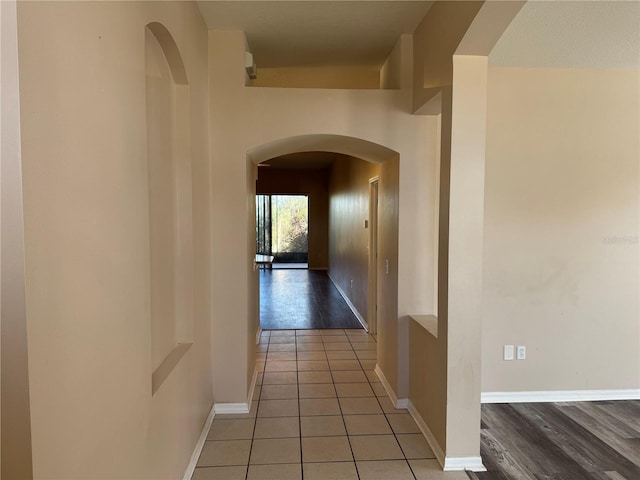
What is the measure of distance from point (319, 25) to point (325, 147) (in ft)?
3.27

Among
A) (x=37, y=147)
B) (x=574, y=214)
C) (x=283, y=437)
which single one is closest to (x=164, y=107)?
(x=37, y=147)

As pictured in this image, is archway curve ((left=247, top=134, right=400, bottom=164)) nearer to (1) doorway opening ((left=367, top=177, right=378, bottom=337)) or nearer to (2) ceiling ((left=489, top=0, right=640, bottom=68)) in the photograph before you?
(2) ceiling ((left=489, top=0, right=640, bottom=68))

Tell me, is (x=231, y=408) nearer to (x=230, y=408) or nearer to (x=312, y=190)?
(x=230, y=408)

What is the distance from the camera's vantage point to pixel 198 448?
2453mm

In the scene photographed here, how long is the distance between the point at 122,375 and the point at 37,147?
2.67ft

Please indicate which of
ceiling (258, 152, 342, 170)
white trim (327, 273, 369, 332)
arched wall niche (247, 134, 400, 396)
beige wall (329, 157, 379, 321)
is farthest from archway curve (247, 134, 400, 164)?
ceiling (258, 152, 342, 170)

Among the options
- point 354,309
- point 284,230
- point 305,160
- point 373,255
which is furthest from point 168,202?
point 284,230

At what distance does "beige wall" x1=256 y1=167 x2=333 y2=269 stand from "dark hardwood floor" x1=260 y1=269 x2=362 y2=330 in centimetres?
155

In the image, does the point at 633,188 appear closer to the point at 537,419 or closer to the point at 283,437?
the point at 537,419

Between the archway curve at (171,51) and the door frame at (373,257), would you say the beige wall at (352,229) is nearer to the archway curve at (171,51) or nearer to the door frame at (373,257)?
the door frame at (373,257)

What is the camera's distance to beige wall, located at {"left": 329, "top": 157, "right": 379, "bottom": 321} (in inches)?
216

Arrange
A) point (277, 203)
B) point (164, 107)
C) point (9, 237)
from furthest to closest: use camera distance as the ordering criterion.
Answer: point (277, 203), point (164, 107), point (9, 237)

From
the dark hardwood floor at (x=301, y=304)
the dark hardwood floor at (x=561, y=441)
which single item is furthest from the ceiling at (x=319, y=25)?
the dark hardwood floor at (x=301, y=304)

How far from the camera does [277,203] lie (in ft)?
38.7
